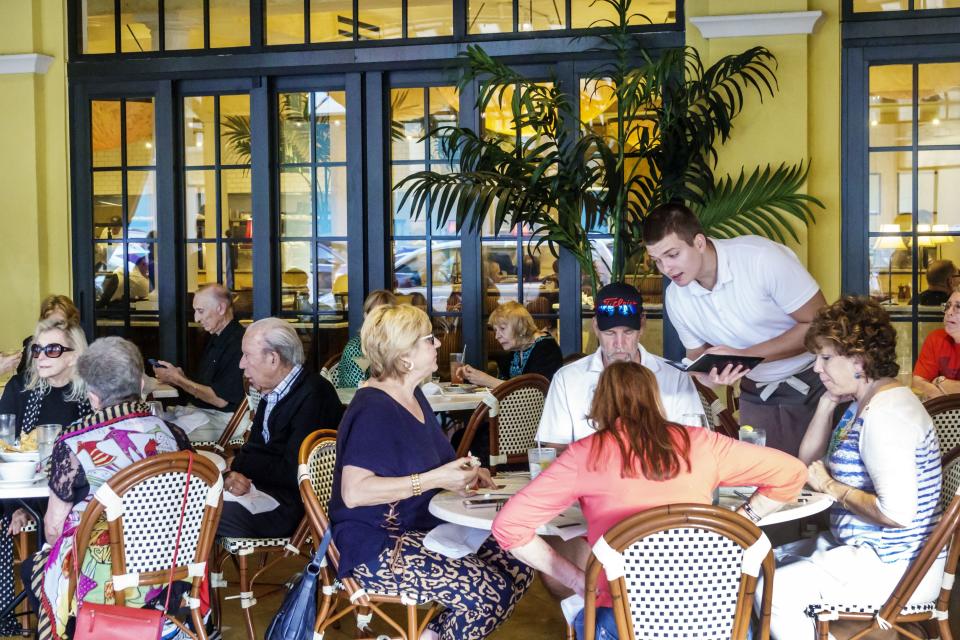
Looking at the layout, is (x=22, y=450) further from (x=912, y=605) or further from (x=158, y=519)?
(x=912, y=605)

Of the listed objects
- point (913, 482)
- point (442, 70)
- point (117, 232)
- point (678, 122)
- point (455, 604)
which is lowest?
point (455, 604)

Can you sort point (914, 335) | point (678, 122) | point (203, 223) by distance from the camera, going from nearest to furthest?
point (678, 122), point (914, 335), point (203, 223)

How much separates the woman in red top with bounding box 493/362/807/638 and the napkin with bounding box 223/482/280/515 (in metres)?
1.74

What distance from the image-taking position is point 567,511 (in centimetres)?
343

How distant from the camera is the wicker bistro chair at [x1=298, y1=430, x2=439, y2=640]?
3.48m

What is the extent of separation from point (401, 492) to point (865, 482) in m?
1.42

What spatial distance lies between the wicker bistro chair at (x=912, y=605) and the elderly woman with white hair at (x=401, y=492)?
101cm

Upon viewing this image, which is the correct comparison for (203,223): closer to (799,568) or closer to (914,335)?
(914,335)

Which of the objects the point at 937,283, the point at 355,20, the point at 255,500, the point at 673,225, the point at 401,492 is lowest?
the point at 255,500

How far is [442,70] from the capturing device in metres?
7.39

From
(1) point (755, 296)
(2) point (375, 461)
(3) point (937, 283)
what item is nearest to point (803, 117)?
(3) point (937, 283)

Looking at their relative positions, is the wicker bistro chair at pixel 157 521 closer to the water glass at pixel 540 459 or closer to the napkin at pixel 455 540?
the napkin at pixel 455 540

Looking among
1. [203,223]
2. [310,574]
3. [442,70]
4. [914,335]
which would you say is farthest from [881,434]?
[203,223]

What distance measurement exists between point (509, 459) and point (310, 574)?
212 cm
